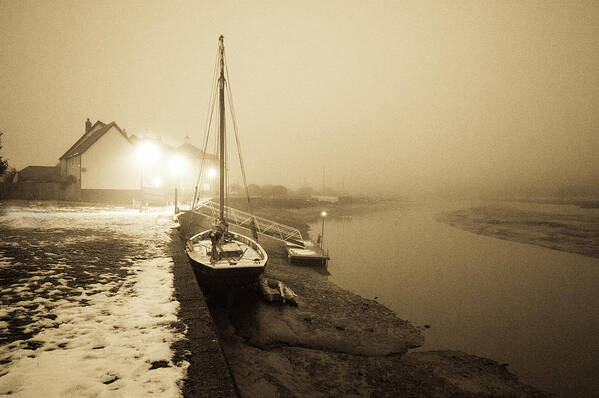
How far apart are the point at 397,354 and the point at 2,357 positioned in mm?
10959

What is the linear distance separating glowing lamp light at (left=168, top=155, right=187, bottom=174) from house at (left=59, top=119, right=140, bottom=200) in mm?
8599

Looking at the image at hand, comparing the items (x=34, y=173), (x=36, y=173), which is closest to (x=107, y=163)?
(x=36, y=173)

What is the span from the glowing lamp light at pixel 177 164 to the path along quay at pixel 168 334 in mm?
23589

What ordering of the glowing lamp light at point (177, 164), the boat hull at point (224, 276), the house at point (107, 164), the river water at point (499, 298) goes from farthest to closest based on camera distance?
the glowing lamp light at point (177, 164)
the house at point (107, 164)
the river water at point (499, 298)
the boat hull at point (224, 276)

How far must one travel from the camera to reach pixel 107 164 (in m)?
27.3

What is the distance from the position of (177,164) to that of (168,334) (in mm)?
37302

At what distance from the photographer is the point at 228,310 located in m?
11.2

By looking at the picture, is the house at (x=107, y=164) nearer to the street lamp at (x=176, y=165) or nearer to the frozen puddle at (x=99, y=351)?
the street lamp at (x=176, y=165)

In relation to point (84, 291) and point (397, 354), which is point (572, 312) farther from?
point (84, 291)

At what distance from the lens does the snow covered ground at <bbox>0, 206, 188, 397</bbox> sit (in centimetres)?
344

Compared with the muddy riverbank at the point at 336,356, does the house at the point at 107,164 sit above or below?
above

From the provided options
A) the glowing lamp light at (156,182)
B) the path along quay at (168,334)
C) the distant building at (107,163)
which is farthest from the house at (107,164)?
the path along quay at (168,334)

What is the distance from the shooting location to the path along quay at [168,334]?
3684mm

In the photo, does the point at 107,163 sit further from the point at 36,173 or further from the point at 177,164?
the point at 36,173
